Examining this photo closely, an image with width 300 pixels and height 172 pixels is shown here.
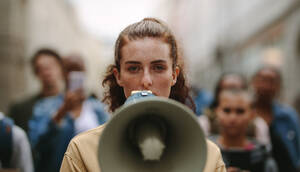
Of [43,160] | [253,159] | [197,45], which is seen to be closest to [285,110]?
[253,159]

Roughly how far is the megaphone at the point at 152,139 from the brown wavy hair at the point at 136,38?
15.9 inches

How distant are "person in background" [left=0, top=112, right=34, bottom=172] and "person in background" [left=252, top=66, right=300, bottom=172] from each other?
2577mm

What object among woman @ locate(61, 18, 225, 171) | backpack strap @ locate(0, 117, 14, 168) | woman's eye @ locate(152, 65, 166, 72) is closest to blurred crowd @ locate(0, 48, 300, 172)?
backpack strap @ locate(0, 117, 14, 168)

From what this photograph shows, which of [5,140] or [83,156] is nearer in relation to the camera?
[83,156]

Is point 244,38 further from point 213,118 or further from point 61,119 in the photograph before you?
point 61,119

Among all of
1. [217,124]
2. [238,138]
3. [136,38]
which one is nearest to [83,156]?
[136,38]

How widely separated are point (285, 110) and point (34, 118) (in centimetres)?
278

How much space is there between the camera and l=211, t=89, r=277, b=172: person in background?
345 centimetres

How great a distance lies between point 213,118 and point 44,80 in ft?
6.11

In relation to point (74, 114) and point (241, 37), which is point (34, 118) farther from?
point (241, 37)

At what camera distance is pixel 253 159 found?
136 inches

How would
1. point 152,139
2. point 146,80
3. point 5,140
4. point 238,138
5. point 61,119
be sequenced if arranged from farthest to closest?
point 61,119, point 238,138, point 5,140, point 146,80, point 152,139

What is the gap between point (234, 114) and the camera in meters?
3.84

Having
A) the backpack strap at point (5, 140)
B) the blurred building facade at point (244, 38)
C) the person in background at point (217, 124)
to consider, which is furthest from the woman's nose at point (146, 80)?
the person in background at point (217, 124)
